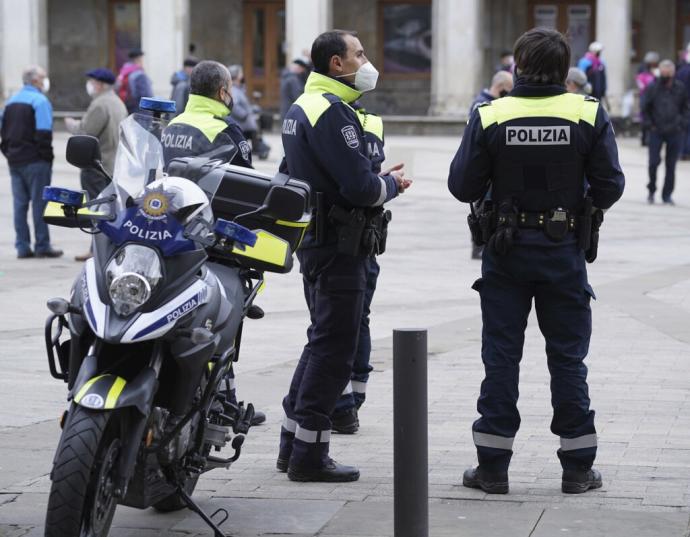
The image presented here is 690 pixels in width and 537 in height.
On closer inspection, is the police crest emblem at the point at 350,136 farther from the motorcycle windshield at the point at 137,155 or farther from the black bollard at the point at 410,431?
the black bollard at the point at 410,431

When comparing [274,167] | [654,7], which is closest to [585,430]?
[274,167]

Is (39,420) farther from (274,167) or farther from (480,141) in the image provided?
(274,167)

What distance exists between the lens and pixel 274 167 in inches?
906

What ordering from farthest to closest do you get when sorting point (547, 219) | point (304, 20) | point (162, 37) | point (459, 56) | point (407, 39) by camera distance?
point (407, 39), point (162, 37), point (304, 20), point (459, 56), point (547, 219)

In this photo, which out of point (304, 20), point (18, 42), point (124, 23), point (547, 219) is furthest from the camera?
point (124, 23)

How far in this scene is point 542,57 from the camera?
18.7 ft

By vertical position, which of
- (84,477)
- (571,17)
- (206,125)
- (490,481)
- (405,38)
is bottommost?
(490,481)

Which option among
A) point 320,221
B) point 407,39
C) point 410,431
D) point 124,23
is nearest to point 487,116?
point 320,221

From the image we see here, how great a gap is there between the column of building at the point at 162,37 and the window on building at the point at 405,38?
5912 mm

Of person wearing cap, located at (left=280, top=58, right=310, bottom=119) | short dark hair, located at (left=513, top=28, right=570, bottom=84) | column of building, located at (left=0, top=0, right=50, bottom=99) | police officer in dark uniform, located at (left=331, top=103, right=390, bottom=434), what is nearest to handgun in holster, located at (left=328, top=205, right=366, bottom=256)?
police officer in dark uniform, located at (left=331, top=103, right=390, bottom=434)

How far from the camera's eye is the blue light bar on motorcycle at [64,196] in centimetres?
493

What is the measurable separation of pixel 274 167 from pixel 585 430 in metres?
17.4

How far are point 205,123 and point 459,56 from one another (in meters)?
27.8

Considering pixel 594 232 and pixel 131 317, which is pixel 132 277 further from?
pixel 594 232
